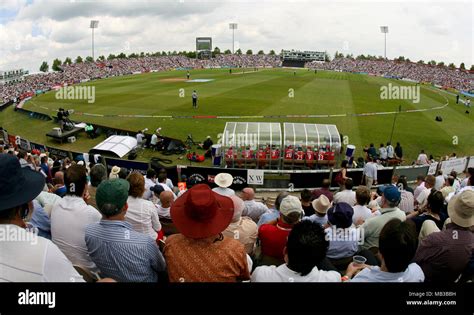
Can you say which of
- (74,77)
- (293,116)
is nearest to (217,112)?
(293,116)

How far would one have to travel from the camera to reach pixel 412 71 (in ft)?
288

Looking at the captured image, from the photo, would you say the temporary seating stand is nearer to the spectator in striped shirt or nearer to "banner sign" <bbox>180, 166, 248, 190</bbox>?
"banner sign" <bbox>180, 166, 248, 190</bbox>

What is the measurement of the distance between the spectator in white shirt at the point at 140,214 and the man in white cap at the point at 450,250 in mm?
3782

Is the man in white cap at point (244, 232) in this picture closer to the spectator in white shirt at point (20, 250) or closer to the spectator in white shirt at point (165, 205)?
the spectator in white shirt at point (165, 205)

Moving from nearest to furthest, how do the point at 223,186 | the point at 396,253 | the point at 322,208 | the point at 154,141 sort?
1. the point at 396,253
2. the point at 322,208
3. the point at 223,186
4. the point at 154,141

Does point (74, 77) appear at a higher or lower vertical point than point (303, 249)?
higher

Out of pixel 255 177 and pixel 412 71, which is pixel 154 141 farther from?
pixel 412 71

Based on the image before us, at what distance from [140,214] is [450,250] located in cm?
428

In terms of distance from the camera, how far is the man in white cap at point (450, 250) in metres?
4.17

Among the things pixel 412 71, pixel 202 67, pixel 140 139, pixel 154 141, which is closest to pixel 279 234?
pixel 154 141
